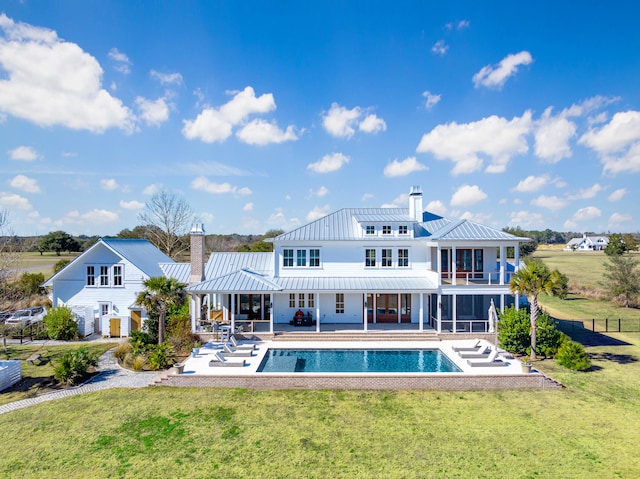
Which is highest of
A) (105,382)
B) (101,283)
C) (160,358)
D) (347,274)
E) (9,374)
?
(347,274)

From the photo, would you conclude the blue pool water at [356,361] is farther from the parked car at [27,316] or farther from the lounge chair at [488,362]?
the parked car at [27,316]

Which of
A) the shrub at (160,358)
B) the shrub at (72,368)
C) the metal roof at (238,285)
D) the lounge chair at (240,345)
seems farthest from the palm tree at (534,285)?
the shrub at (72,368)

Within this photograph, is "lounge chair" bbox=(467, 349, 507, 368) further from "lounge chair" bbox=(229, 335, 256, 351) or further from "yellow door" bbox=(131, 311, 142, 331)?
"yellow door" bbox=(131, 311, 142, 331)

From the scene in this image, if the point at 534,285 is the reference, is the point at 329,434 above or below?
below

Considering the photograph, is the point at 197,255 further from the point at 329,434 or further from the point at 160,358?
the point at 329,434

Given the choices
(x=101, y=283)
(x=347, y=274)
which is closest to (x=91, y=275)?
(x=101, y=283)

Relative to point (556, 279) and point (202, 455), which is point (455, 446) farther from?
point (556, 279)

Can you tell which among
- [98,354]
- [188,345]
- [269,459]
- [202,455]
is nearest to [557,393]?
[269,459]
